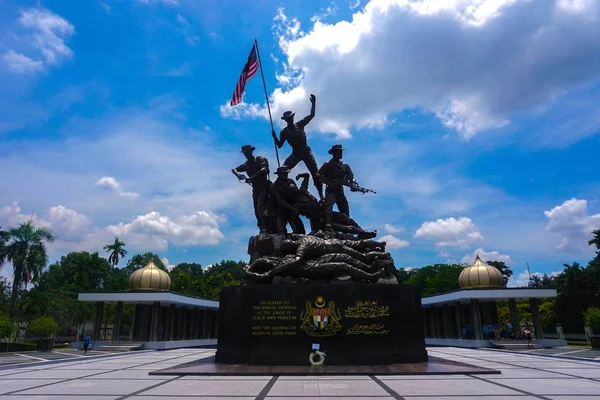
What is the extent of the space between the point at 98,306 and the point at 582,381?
1114 inches

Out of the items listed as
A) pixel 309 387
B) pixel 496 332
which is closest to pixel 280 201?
pixel 309 387

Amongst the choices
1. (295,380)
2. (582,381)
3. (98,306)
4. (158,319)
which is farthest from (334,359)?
(98,306)

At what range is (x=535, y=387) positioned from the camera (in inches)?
336

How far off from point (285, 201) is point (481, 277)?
17.5 meters

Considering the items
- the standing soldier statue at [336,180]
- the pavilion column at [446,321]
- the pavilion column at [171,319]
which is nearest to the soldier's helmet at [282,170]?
the standing soldier statue at [336,180]

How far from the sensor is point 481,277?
26906mm

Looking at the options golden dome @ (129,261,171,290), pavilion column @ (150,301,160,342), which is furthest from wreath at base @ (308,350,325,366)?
golden dome @ (129,261,171,290)

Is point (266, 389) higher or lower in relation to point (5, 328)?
lower

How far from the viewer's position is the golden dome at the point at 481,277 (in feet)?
87.8

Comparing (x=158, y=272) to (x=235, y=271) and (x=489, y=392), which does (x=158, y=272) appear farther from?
(x=235, y=271)

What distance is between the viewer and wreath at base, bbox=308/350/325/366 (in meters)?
11.6

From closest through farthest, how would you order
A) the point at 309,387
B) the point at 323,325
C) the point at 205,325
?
the point at 309,387 < the point at 323,325 < the point at 205,325

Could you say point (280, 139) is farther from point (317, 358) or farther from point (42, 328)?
point (42, 328)

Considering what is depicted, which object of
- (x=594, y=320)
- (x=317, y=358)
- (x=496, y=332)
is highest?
(x=594, y=320)
